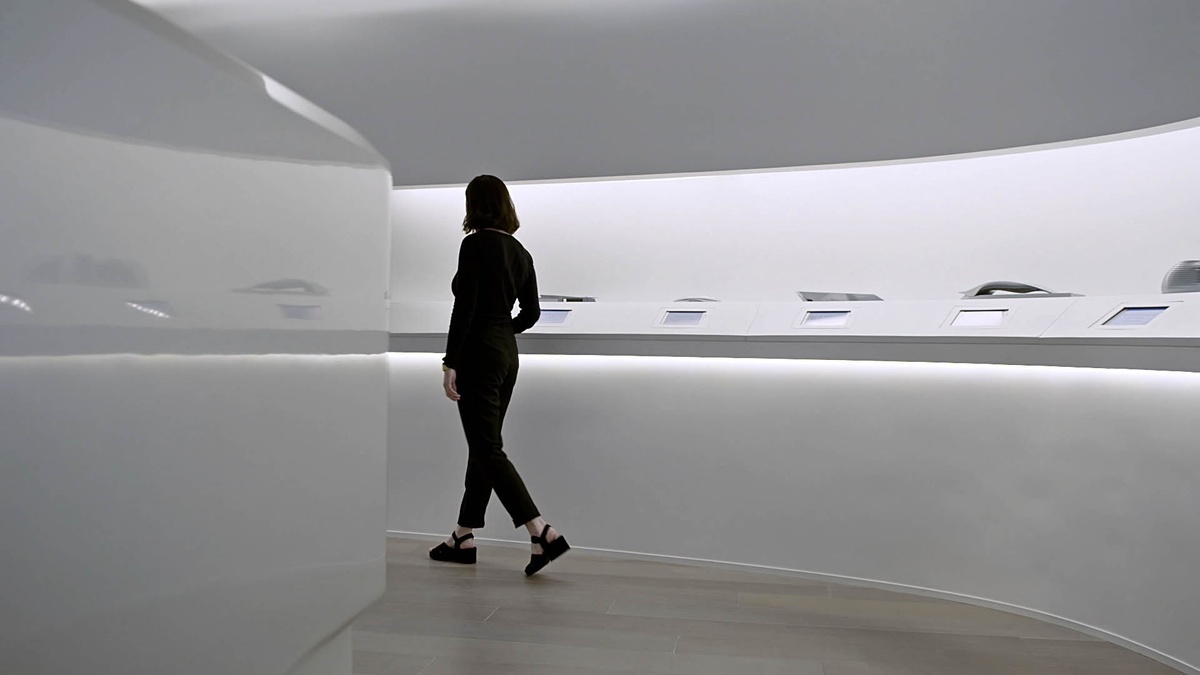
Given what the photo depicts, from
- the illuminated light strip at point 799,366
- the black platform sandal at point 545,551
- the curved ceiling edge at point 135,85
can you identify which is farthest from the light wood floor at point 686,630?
the curved ceiling edge at point 135,85

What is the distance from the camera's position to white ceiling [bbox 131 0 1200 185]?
3.34 metres

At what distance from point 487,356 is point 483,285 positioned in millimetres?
283

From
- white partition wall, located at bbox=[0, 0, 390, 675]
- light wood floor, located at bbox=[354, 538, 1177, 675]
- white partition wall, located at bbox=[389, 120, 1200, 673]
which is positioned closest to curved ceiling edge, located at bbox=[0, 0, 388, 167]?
white partition wall, located at bbox=[0, 0, 390, 675]

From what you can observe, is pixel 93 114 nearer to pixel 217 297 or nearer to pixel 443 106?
pixel 217 297

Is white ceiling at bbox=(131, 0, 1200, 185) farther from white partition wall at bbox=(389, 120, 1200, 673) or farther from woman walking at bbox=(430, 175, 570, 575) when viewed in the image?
woman walking at bbox=(430, 175, 570, 575)

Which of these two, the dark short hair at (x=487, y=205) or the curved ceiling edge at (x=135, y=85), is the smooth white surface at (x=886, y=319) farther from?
the curved ceiling edge at (x=135, y=85)

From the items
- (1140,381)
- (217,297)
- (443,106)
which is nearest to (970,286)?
(1140,381)

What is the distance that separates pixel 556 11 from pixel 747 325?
165 centimetres

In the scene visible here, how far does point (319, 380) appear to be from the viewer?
116cm

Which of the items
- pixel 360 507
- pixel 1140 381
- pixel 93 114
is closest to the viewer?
pixel 93 114

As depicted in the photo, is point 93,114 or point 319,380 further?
point 319,380

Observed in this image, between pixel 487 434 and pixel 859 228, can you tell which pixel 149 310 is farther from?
pixel 859 228

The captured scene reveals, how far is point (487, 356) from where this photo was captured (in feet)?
12.3

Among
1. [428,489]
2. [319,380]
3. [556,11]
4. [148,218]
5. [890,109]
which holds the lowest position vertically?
[428,489]
